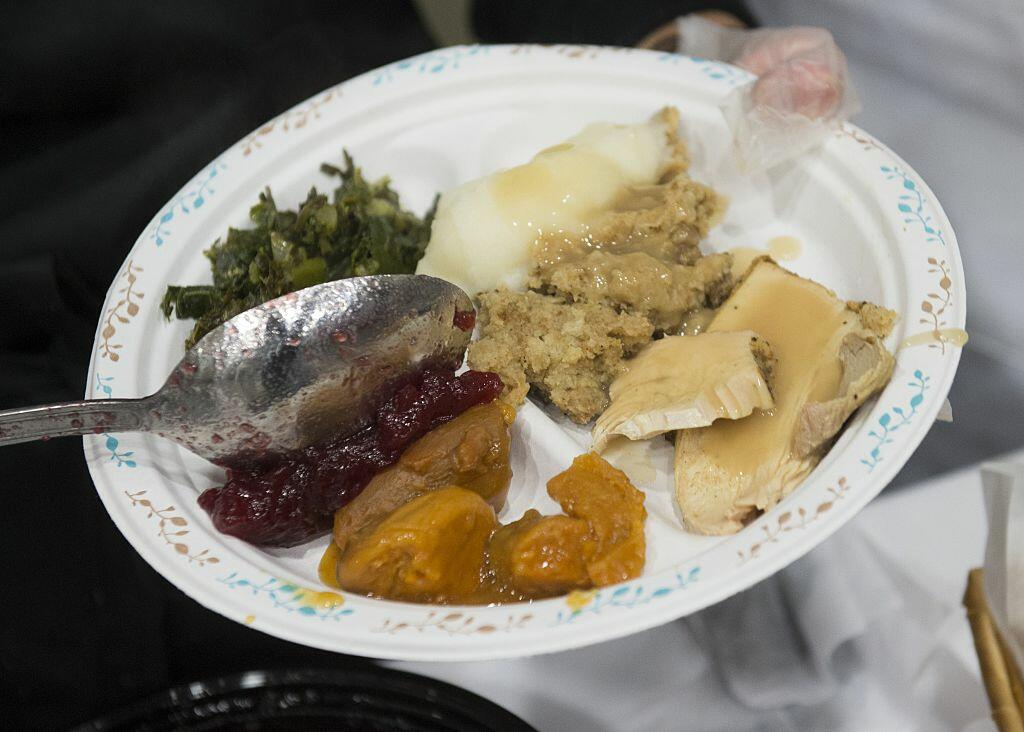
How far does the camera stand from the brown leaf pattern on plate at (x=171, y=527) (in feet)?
5.77

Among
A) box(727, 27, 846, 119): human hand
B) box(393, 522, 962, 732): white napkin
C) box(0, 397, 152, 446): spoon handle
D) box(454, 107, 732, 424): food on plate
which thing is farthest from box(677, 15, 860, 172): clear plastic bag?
box(0, 397, 152, 446): spoon handle

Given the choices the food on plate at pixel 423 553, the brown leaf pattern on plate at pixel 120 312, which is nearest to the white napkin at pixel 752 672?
the food on plate at pixel 423 553

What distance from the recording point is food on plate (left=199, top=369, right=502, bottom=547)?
183cm

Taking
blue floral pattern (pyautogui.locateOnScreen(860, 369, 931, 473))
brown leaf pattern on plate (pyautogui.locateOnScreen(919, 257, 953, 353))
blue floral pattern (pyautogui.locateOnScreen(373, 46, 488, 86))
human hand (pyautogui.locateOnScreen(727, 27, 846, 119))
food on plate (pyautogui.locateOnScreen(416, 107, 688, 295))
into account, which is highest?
blue floral pattern (pyautogui.locateOnScreen(373, 46, 488, 86))

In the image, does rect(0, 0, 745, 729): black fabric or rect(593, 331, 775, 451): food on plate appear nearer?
rect(593, 331, 775, 451): food on plate

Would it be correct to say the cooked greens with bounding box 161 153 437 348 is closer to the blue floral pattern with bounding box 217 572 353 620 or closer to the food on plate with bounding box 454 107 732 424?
the food on plate with bounding box 454 107 732 424

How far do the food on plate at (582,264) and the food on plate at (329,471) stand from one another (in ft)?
0.53

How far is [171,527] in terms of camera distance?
181cm

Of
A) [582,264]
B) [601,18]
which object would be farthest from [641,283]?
[601,18]

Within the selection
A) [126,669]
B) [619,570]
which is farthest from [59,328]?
[619,570]

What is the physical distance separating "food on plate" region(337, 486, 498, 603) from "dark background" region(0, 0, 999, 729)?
30 cm

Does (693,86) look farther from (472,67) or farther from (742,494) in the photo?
(742,494)

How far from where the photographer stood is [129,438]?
1.98m

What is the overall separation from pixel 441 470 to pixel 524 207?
33.2 inches
